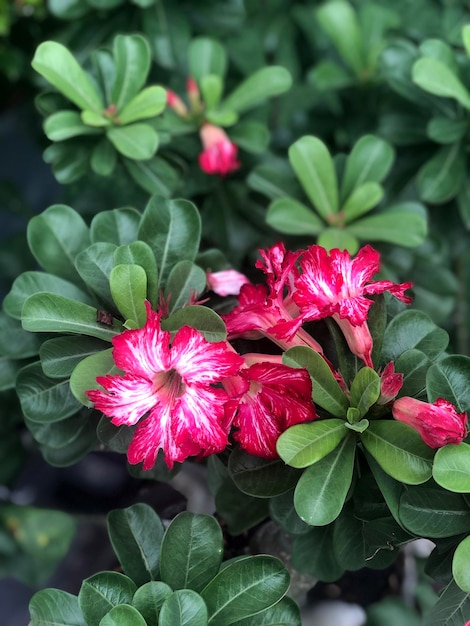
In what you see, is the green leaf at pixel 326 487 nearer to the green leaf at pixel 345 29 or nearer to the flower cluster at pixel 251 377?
the flower cluster at pixel 251 377

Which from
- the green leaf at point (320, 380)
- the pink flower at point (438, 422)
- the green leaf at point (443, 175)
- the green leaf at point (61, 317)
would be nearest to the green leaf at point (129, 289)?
the green leaf at point (61, 317)

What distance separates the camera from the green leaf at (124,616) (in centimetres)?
55


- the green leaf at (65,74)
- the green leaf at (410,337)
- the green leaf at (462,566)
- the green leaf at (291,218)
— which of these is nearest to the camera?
the green leaf at (462,566)

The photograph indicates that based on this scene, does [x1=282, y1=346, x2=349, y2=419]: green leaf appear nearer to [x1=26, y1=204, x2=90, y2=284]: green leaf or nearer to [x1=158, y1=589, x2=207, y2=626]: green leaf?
[x1=158, y1=589, x2=207, y2=626]: green leaf

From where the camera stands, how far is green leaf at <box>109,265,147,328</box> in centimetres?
60

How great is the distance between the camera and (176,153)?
1015 millimetres

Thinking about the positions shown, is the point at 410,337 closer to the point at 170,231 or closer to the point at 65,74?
the point at 170,231

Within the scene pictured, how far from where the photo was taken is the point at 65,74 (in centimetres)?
80

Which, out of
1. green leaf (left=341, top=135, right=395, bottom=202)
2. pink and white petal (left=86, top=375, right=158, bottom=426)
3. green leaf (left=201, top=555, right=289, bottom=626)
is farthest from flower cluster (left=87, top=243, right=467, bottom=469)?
green leaf (left=341, top=135, right=395, bottom=202)

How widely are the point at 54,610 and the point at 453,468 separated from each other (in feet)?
1.17

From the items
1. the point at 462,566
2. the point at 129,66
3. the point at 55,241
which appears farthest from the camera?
the point at 129,66

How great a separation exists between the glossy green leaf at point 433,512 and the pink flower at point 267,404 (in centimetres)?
10

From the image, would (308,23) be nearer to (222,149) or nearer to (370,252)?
(222,149)

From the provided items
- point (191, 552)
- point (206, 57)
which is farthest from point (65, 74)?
point (191, 552)
